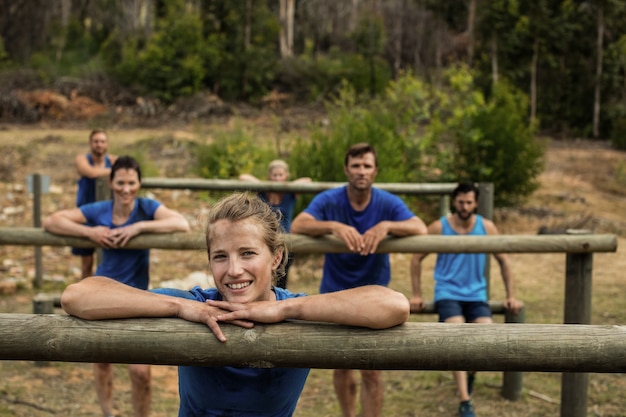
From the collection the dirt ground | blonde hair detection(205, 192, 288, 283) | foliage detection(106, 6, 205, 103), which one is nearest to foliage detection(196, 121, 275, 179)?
the dirt ground

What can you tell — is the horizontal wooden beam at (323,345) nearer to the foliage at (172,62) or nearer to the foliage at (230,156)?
the foliage at (230,156)

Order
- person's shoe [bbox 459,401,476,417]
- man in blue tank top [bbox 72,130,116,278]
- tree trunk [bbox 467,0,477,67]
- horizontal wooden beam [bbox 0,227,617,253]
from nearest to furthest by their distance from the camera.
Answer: horizontal wooden beam [bbox 0,227,617,253], person's shoe [bbox 459,401,476,417], man in blue tank top [bbox 72,130,116,278], tree trunk [bbox 467,0,477,67]

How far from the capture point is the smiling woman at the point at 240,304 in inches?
74.0

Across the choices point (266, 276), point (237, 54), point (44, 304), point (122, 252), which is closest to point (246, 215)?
point (266, 276)

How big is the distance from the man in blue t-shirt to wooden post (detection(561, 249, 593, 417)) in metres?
0.78

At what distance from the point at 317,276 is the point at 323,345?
6803 millimetres

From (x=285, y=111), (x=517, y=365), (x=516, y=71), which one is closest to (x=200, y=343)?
(x=517, y=365)

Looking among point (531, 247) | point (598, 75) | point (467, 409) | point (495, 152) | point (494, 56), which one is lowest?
point (467, 409)

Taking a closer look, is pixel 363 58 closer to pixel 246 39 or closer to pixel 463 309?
pixel 246 39

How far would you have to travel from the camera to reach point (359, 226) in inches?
163

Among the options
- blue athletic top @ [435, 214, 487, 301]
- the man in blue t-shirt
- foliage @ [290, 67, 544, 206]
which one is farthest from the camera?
foliage @ [290, 67, 544, 206]

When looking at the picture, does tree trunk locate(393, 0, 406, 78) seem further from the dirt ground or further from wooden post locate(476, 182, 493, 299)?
wooden post locate(476, 182, 493, 299)

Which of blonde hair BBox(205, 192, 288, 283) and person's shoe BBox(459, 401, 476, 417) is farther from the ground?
blonde hair BBox(205, 192, 288, 283)

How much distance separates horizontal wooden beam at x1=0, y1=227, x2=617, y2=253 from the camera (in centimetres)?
371
